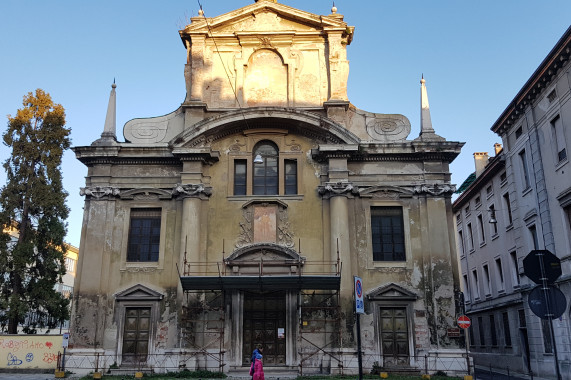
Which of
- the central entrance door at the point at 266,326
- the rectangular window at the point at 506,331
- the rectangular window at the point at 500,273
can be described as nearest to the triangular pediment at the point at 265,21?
the central entrance door at the point at 266,326

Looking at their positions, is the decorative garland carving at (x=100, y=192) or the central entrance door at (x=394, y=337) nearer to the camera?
the central entrance door at (x=394, y=337)

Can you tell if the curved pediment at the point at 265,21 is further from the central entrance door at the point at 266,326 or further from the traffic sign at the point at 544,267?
the traffic sign at the point at 544,267

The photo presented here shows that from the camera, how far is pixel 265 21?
81.0ft

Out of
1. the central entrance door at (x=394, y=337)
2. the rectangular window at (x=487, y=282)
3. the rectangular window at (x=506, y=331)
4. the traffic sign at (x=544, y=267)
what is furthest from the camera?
the rectangular window at (x=487, y=282)

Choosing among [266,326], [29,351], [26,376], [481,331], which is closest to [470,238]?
[481,331]

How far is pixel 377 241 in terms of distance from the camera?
21.7 m

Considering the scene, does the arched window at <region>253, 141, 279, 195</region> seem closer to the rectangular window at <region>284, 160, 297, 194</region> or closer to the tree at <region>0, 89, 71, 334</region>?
the rectangular window at <region>284, 160, 297, 194</region>

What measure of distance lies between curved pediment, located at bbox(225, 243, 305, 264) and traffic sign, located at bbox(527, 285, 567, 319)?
13694 millimetres

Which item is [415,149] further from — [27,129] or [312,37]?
[27,129]

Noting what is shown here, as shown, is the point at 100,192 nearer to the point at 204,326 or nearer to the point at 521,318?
the point at 204,326

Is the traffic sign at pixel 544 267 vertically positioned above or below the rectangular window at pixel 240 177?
below

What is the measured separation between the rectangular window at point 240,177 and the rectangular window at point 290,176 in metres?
1.81

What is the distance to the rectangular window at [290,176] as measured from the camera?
22.5 metres

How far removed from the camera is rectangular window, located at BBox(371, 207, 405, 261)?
2153cm
